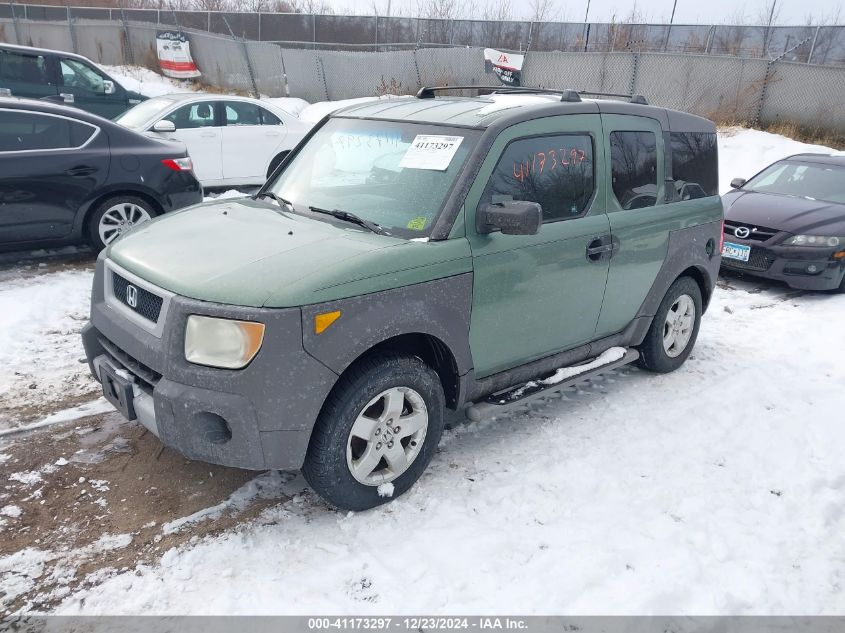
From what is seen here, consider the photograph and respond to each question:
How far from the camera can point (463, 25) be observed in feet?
75.8

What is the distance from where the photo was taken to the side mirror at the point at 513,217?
128 inches

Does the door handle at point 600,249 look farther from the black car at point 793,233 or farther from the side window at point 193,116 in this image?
the side window at point 193,116

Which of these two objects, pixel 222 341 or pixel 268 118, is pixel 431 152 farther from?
pixel 268 118

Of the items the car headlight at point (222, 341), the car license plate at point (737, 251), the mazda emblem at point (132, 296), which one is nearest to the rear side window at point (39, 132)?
the mazda emblem at point (132, 296)

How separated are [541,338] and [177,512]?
7.05ft

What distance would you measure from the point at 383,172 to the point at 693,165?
2548mm

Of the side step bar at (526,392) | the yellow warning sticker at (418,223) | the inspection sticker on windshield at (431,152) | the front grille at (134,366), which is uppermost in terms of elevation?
the inspection sticker on windshield at (431,152)

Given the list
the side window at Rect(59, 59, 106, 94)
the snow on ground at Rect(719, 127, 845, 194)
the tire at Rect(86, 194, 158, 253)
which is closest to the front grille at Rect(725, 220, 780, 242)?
the tire at Rect(86, 194, 158, 253)

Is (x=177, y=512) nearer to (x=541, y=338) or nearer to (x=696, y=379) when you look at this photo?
(x=541, y=338)

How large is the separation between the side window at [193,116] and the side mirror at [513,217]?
24.4 feet

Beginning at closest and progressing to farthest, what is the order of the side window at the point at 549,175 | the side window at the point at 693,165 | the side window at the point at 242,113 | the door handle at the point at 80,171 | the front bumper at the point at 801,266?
the side window at the point at 549,175 < the side window at the point at 693,165 < the door handle at the point at 80,171 < the front bumper at the point at 801,266 < the side window at the point at 242,113

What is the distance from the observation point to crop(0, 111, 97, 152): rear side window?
20.4 feet

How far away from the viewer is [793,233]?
7445mm

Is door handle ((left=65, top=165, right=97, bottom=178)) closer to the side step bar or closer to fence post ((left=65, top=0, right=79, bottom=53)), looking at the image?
the side step bar
